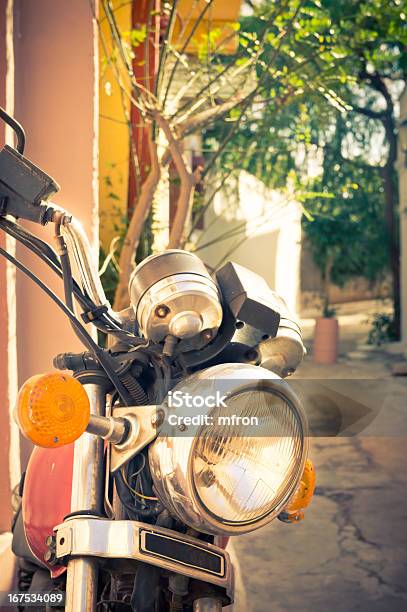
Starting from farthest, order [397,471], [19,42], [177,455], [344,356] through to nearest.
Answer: [344,356] < [397,471] < [19,42] < [177,455]

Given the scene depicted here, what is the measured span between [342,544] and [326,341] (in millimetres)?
5672

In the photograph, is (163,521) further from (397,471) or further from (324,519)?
(397,471)

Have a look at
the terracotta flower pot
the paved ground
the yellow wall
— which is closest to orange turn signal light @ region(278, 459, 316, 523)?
the paved ground

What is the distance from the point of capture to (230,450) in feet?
4.32

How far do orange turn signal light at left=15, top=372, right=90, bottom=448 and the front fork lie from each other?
0.53ft

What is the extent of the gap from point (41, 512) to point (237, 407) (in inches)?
21.4

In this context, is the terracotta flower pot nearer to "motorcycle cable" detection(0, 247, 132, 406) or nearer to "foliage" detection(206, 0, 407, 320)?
"foliage" detection(206, 0, 407, 320)

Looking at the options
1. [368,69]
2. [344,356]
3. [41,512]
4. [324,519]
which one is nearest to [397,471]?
[324,519]

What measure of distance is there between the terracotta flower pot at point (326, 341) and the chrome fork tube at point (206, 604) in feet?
25.6

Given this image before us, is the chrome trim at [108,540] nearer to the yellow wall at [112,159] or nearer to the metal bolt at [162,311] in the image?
the metal bolt at [162,311]

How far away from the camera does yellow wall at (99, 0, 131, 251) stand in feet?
21.0

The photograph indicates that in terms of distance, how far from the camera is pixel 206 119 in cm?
482

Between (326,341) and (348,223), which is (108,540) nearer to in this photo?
(326,341)

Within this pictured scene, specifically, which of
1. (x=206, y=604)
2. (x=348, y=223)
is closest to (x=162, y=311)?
(x=206, y=604)
